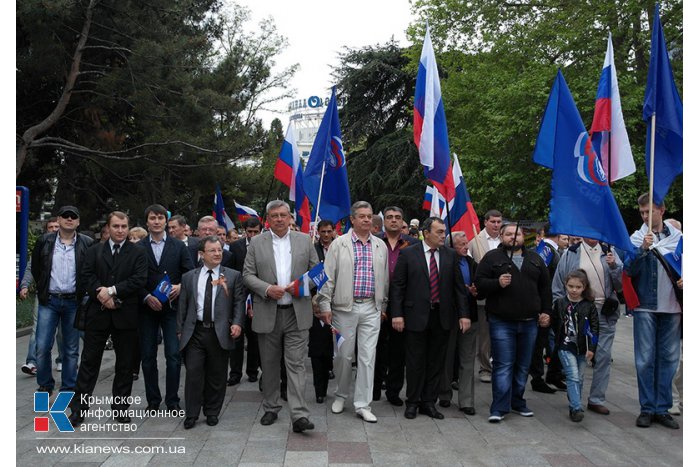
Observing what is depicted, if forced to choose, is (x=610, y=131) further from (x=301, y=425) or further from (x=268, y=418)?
(x=268, y=418)

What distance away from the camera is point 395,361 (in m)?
Answer: 7.10

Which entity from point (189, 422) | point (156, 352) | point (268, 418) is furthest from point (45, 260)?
point (268, 418)

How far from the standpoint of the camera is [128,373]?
622 centimetres

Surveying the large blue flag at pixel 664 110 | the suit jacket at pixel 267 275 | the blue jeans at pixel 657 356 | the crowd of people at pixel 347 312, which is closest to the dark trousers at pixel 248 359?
the crowd of people at pixel 347 312

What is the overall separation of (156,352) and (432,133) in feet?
12.1

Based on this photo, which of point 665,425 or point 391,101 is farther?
point 391,101

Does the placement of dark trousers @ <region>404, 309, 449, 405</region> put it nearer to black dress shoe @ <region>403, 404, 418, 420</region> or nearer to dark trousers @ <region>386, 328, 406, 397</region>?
black dress shoe @ <region>403, 404, 418, 420</region>

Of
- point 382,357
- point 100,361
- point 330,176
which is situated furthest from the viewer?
point 330,176

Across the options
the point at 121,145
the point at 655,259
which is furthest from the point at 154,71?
Result: the point at 655,259

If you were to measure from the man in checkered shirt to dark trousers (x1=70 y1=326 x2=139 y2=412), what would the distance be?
1870 mm

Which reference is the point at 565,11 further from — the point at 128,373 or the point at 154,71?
the point at 128,373

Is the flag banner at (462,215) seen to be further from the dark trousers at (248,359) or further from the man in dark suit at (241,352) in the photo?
the dark trousers at (248,359)

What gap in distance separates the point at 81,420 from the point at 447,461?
11.1ft

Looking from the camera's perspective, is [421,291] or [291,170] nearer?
[421,291]
